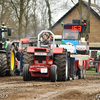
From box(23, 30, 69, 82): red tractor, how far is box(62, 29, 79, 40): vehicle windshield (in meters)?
8.38

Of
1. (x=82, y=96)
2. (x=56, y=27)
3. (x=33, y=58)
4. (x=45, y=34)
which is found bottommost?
(x=82, y=96)

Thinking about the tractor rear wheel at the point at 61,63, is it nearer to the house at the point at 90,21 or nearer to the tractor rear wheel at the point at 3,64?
the tractor rear wheel at the point at 3,64

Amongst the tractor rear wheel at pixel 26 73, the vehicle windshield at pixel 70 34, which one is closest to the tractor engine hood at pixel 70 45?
the vehicle windshield at pixel 70 34

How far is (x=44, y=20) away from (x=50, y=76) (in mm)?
31516

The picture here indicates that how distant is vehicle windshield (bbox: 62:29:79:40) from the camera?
18.1 metres

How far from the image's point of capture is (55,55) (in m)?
9.65

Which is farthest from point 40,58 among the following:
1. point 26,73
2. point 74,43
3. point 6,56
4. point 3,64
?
point 74,43

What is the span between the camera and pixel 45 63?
368 inches

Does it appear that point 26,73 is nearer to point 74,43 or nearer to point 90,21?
point 74,43

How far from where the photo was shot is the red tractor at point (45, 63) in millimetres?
9055

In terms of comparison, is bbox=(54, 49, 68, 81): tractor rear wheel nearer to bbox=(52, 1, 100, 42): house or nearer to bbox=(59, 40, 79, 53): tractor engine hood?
bbox=(59, 40, 79, 53): tractor engine hood

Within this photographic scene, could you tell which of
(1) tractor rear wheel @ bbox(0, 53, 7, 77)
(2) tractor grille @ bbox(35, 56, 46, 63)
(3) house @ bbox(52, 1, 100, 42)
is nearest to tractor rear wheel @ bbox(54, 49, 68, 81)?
(2) tractor grille @ bbox(35, 56, 46, 63)

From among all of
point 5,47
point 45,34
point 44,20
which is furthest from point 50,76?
point 44,20

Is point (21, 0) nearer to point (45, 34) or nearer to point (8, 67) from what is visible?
point (8, 67)
